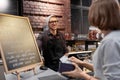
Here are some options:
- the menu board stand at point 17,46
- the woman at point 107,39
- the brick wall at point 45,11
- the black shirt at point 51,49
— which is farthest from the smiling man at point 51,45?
the woman at point 107,39

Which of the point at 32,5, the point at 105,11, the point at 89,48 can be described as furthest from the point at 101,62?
the point at 89,48

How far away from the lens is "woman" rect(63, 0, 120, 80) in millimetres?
1118

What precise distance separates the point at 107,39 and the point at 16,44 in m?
1.00

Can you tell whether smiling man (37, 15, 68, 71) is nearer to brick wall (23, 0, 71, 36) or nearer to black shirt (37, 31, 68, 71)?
black shirt (37, 31, 68, 71)

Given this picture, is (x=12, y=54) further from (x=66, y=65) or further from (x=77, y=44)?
(x=77, y=44)

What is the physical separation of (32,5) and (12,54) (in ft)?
10.7

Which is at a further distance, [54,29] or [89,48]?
[89,48]

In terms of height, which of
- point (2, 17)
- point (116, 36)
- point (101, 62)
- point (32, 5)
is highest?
point (32, 5)

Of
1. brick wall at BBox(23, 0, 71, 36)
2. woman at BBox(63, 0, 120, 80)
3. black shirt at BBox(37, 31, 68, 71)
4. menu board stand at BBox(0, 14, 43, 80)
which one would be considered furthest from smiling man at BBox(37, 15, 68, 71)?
woman at BBox(63, 0, 120, 80)

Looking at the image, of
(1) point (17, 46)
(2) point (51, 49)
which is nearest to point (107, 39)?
(1) point (17, 46)

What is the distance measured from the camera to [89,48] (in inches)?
224

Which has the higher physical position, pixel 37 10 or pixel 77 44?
pixel 37 10

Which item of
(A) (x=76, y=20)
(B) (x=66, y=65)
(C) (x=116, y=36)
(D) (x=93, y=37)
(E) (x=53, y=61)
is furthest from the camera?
(A) (x=76, y=20)

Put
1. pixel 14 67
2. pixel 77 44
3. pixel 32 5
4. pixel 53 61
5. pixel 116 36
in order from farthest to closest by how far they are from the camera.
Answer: pixel 77 44 → pixel 32 5 → pixel 53 61 → pixel 14 67 → pixel 116 36
